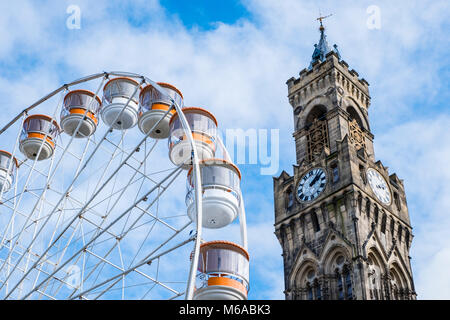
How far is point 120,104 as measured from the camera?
41500mm

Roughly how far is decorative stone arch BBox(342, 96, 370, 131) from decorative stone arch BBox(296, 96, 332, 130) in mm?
2413

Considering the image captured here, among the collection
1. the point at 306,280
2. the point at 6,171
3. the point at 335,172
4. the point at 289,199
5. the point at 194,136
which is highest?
the point at 335,172

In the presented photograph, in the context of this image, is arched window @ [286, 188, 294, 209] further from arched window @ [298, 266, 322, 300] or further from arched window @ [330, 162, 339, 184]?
arched window @ [298, 266, 322, 300]

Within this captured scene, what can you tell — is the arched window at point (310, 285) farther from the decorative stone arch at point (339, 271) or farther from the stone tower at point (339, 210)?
the decorative stone arch at point (339, 271)

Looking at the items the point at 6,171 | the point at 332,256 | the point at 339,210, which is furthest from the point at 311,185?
the point at 6,171

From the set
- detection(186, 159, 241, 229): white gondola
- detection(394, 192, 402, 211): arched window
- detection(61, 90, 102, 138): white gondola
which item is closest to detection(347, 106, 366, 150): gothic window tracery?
detection(394, 192, 402, 211): arched window

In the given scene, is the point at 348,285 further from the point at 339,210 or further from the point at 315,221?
the point at 315,221

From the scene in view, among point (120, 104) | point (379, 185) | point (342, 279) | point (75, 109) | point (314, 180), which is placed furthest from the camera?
point (379, 185)

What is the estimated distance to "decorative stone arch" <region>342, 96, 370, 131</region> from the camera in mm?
81081

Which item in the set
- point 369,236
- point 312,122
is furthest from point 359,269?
point 312,122

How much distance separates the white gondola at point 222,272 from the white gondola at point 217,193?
2254 mm

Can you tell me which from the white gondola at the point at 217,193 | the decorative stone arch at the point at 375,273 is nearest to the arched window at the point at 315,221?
the decorative stone arch at the point at 375,273

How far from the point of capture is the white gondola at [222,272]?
28391 mm

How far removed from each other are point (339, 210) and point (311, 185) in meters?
5.12
